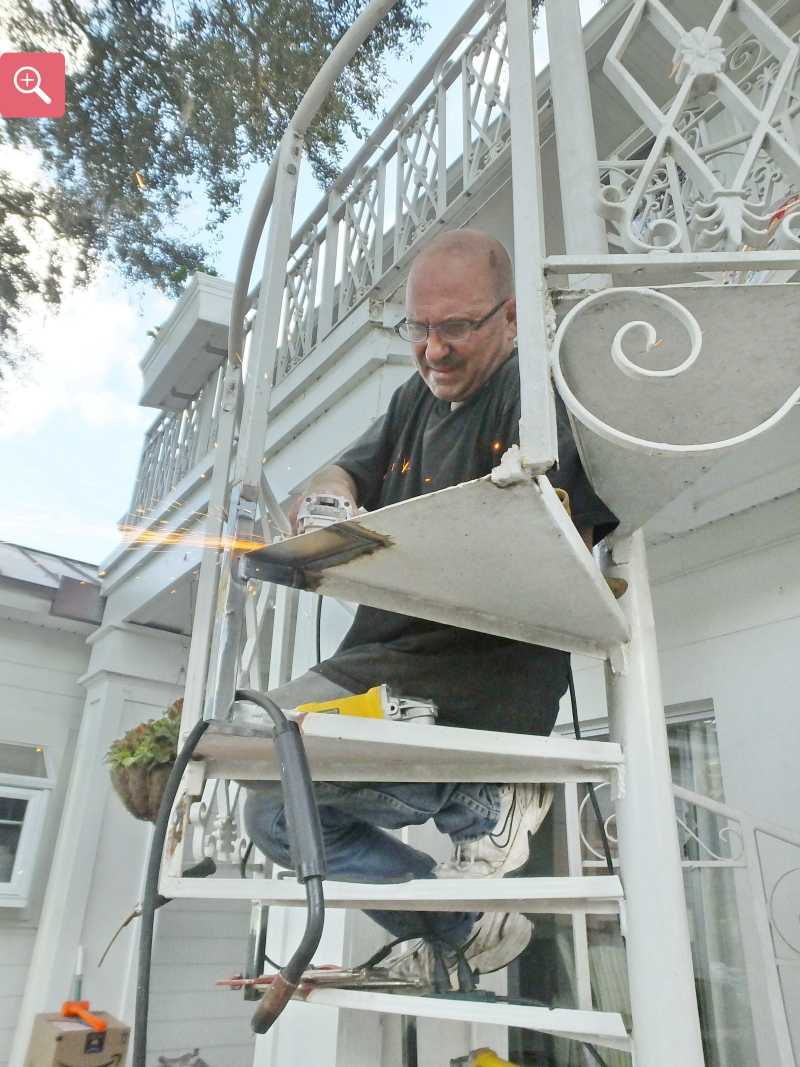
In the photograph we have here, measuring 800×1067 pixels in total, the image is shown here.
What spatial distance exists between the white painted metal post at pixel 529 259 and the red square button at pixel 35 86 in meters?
4.85

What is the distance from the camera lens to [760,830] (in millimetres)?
1811

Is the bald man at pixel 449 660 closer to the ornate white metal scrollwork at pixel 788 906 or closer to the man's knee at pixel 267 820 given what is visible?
the man's knee at pixel 267 820

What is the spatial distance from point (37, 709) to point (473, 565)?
4630 mm

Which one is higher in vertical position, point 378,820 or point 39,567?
point 39,567

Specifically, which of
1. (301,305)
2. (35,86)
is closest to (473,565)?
(301,305)

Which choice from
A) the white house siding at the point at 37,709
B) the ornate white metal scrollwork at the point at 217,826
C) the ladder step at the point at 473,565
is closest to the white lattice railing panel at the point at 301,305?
the ornate white metal scrollwork at the point at 217,826

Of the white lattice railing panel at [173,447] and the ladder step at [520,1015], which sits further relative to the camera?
the white lattice railing panel at [173,447]

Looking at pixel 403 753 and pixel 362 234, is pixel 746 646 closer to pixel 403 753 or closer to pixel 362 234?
pixel 403 753

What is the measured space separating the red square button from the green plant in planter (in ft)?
12.9

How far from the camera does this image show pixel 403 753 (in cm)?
92

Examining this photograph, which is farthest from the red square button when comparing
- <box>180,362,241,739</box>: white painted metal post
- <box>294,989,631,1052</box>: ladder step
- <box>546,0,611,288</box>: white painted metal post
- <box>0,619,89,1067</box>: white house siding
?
<box>294,989,631,1052</box>: ladder step

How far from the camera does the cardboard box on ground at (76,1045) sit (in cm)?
338

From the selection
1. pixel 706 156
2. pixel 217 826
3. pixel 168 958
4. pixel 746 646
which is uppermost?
pixel 706 156

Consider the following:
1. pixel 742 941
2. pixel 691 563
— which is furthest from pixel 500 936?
pixel 691 563
